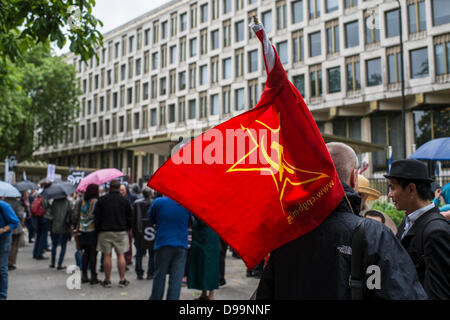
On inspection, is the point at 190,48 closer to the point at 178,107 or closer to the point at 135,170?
the point at 178,107

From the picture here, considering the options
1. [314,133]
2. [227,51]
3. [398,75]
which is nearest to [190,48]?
[227,51]

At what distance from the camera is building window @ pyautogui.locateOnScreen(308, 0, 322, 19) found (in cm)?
3127

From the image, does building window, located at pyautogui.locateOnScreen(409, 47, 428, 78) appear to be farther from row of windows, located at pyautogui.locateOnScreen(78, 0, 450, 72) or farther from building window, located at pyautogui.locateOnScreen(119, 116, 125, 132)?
building window, located at pyautogui.locateOnScreen(119, 116, 125, 132)

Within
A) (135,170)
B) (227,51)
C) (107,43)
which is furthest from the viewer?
(107,43)

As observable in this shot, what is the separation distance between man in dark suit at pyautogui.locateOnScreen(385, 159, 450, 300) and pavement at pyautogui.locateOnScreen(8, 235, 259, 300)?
4785 mm

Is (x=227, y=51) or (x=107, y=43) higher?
(x=107, y=43)

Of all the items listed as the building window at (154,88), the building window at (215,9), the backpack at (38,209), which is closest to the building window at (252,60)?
the building window at (215,9)

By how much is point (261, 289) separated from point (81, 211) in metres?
6.89

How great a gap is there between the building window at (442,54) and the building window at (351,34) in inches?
207

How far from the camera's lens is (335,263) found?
70.6 inches

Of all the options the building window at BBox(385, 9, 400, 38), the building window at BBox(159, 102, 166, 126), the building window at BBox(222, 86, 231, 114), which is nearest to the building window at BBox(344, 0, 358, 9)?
the building window at BBox(385, 9, 400, 38)

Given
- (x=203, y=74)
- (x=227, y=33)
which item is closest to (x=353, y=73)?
(x=227, y=33)

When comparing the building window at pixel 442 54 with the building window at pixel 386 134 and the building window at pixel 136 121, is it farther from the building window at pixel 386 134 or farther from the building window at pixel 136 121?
the building window at pixel 136 121
